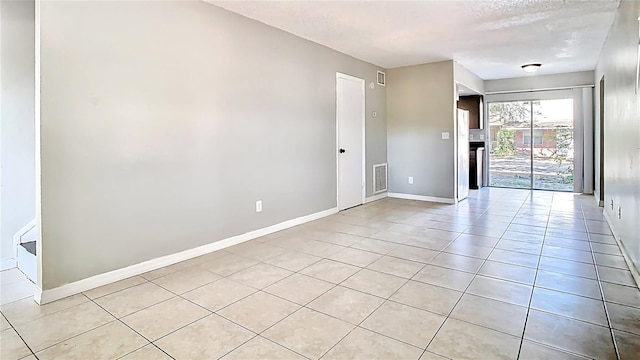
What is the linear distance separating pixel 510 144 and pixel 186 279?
7525 mm

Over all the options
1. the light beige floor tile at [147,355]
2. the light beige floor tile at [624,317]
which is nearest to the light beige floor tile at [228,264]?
the light beige floor tile at [147,355]

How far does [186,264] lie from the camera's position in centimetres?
315

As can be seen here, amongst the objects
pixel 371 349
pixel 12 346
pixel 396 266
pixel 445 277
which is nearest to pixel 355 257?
pixel 396 266

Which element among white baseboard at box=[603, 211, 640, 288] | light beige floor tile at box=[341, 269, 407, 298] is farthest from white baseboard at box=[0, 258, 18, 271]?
white baseboard at box=[603, 211, 640, 288]

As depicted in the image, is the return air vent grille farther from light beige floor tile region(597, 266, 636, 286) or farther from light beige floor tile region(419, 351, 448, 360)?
light beige floor tile region(419, 351, 448, 360)

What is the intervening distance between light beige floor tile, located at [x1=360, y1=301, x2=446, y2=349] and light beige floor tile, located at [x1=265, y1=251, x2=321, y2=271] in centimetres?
96

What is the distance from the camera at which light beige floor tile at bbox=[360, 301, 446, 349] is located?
6.33ft

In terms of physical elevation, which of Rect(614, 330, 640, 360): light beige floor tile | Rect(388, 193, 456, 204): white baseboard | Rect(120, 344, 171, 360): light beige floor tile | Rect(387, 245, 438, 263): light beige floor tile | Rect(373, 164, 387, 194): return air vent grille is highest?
Rect(373, 164, 387, 194): return air vent grille

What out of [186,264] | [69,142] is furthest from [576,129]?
[69,142]

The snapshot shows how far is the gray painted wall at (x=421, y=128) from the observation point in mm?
5977

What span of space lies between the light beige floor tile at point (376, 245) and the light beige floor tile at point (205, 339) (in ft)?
5.70

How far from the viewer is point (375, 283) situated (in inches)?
105

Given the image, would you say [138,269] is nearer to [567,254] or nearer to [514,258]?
[514,258]

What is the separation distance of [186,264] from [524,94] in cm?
755
